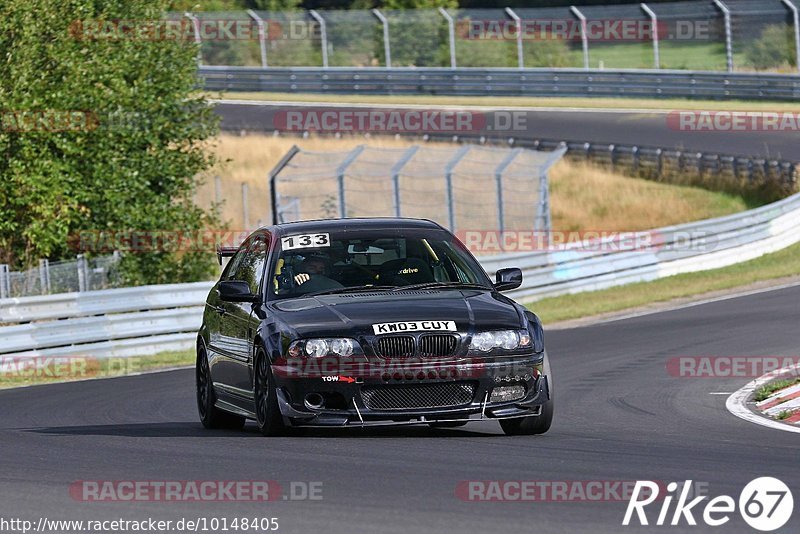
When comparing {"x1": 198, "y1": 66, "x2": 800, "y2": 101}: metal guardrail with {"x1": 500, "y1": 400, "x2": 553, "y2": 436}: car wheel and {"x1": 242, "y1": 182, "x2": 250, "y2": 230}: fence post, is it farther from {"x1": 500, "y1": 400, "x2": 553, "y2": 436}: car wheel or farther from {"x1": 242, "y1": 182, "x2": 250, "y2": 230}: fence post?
{"x1": 500, "y1": 400, "x2": 553, "y2": 436}: car wheel

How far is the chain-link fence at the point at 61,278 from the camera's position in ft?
65.4

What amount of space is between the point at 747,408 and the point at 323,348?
4.07 m

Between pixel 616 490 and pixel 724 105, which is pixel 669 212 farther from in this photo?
pixel 616 490

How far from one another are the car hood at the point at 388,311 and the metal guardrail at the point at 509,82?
3324 centimetres

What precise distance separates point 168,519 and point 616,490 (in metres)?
2.09

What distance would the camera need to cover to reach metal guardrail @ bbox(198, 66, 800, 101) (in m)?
43.4

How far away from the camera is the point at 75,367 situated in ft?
61.1

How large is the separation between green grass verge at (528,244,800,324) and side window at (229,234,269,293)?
11627 mm

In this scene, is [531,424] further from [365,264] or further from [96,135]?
[96,135]

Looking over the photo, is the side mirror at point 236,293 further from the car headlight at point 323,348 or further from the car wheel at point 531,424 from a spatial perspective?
the car wheel at point 531,424
